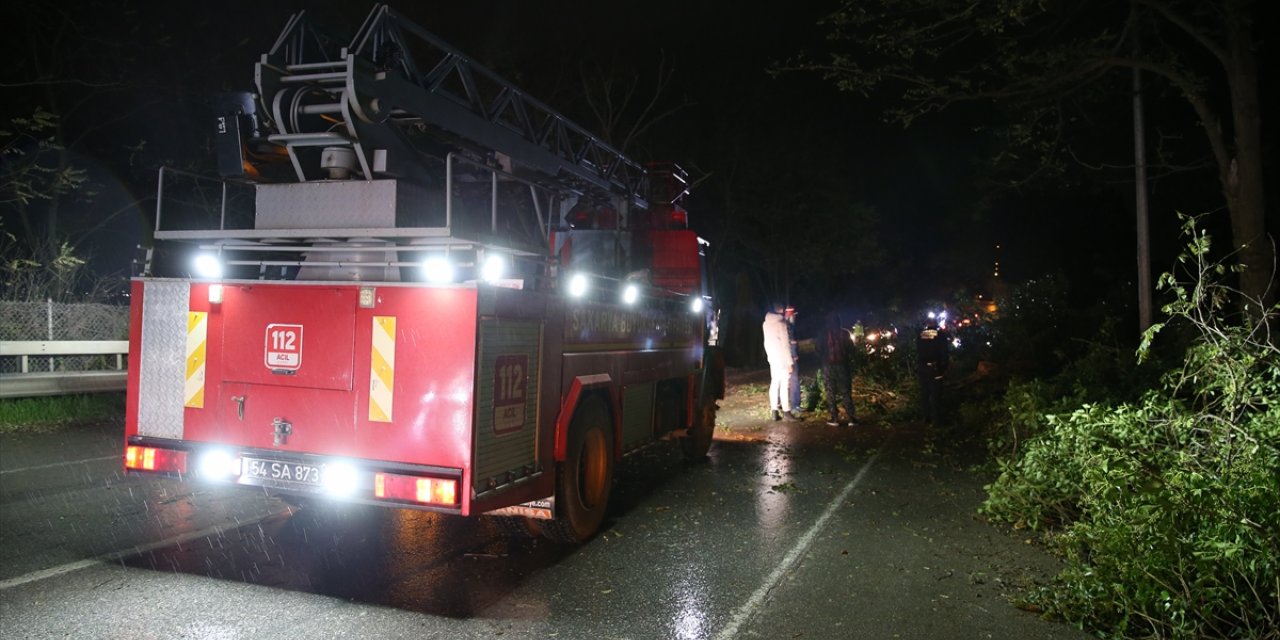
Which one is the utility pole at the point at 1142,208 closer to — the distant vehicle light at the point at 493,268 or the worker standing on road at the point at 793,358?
the worker standing on road at the point at 793,358

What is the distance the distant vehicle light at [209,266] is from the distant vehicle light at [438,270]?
5.12 ft

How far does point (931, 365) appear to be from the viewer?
13.6m

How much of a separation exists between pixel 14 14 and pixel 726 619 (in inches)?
715

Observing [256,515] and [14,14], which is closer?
[256,515]

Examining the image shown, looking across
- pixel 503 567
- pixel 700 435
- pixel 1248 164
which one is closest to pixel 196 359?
pixel 503 567

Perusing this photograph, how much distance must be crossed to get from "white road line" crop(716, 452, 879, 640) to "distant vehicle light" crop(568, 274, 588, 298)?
2.43 meters

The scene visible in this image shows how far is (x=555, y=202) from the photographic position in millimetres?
8594

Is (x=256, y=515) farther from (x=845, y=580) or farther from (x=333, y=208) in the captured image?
(x=845, y=580)

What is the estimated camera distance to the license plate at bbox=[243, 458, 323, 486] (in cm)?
521

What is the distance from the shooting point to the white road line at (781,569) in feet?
15.8

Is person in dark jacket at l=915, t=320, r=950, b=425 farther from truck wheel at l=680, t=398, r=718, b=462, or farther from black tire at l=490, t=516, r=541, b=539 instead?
black tire at l=490, t=516, r=541, b=539

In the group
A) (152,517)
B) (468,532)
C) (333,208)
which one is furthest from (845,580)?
(152,517)

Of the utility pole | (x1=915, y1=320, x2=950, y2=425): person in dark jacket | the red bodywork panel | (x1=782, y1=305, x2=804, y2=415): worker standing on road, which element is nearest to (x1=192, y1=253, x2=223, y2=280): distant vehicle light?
the red bodywork panel

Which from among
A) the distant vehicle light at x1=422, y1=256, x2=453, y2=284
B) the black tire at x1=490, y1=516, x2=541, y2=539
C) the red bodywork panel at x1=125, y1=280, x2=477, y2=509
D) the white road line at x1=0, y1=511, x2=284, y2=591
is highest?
the distant vehicle light at x1=422, y1=256, x2=453, y2=284
